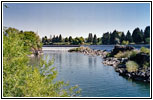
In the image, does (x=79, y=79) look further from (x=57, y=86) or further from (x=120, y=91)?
(x=57, y=86)

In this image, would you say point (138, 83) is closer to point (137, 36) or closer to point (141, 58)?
point (141, 58)

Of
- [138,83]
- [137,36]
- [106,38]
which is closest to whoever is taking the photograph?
[138,83]

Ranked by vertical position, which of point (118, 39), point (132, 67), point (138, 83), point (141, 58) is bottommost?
point (138, 83)

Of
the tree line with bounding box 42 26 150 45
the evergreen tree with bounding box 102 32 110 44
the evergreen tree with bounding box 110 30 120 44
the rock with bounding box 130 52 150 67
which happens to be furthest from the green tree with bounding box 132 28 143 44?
the rock with bounding box 130 52 150 67

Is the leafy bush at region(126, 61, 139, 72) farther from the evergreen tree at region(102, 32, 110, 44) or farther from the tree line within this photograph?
the evergreen tree at region(102, 32, 110, 44)

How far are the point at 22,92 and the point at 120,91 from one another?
8389 millimetres

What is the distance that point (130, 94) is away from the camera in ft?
40.5

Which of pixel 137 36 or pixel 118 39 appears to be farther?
pixel 118 39

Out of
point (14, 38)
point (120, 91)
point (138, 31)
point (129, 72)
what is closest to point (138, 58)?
point (129, 72)

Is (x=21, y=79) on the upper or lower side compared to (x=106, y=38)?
lower

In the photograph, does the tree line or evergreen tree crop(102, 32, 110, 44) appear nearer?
the tree line

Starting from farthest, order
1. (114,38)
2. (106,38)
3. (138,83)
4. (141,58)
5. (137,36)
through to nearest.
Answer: (106,38) < (114,38) < (137,36) < (141,58) < (138,83)

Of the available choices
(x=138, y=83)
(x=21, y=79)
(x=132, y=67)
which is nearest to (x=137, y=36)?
(x=132, y=67)

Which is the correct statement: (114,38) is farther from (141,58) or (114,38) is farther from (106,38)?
(141,58)
